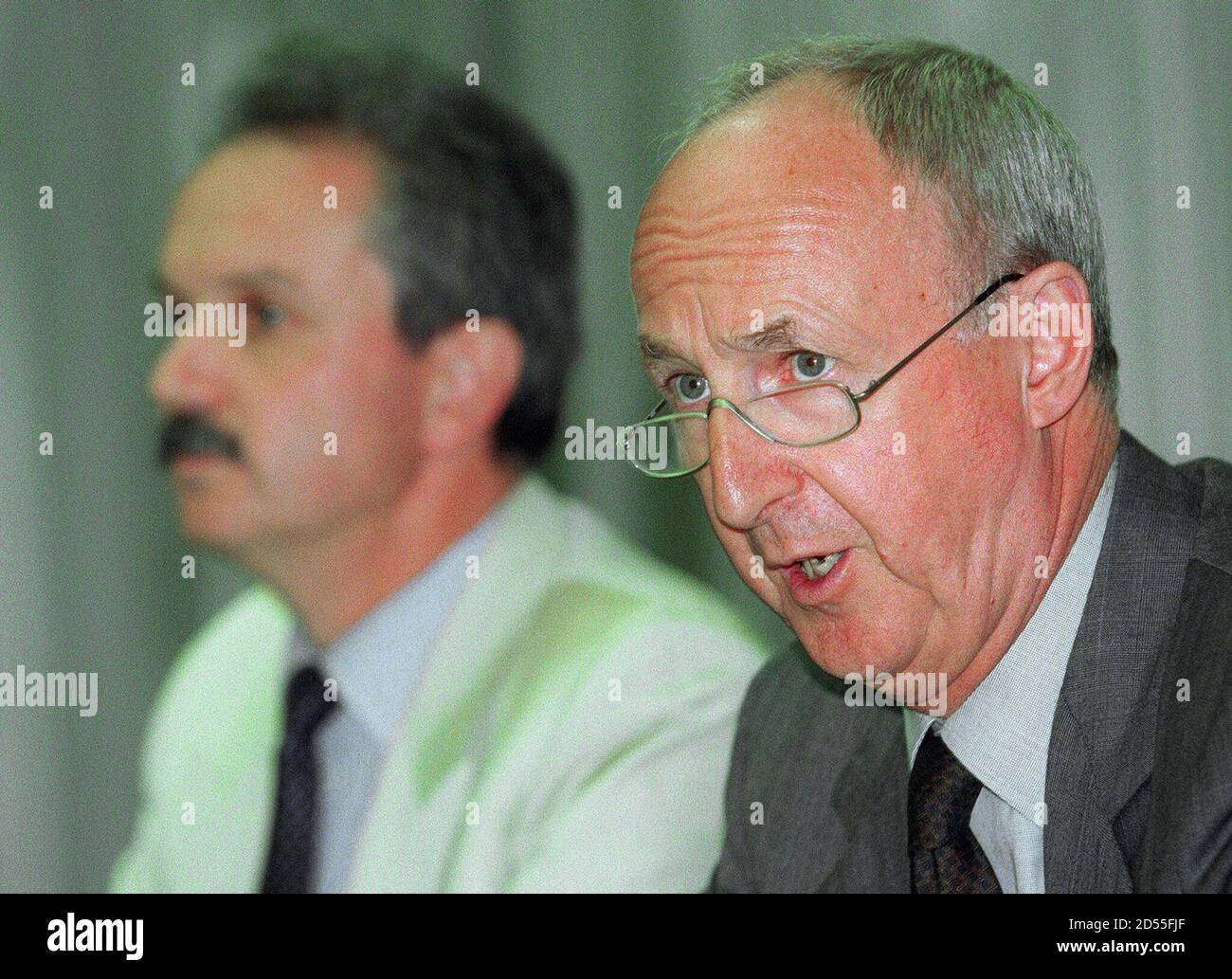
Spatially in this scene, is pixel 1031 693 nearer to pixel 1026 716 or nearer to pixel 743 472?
pixel 1026 716

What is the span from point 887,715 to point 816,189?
0.49 metres

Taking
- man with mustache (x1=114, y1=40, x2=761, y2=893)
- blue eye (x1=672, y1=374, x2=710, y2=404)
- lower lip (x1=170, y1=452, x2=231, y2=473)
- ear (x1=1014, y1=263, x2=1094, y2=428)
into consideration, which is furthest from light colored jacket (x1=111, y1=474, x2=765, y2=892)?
ear (x1=1014, y1=263, x2=1094, y2=428)

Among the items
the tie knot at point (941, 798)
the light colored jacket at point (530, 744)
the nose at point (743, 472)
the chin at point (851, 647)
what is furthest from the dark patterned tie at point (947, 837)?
the light colored jacket at point (530, 744)

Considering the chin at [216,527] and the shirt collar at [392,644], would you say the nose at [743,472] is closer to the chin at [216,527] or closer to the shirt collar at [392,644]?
the shirt collar at [392,644]

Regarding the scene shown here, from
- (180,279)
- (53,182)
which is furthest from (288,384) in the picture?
(53,182)

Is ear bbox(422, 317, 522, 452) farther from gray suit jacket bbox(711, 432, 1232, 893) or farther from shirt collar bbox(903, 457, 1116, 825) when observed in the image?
shirt collar bbox(903, 457, 1116, 825)

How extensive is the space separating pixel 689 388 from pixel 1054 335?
0.96 ft

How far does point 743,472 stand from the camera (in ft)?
3.51

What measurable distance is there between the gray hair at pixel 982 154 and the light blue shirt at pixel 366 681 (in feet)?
2.82

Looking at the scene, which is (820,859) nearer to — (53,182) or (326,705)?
(326,705)

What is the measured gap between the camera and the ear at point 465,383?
186cm

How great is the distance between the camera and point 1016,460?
1.06m

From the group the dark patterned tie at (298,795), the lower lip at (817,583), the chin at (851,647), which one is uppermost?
the lower lip at (817,583)

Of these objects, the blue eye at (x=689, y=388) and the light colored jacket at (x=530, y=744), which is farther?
the light colored jacket at (x=530, y=744)
